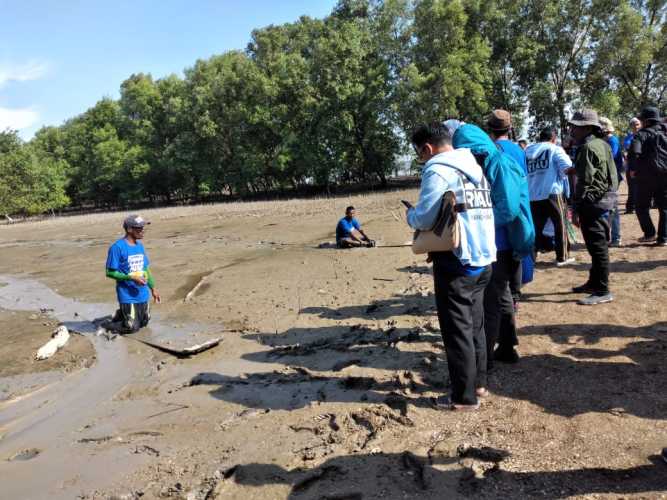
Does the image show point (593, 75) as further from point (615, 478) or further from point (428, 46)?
point (615, 478)

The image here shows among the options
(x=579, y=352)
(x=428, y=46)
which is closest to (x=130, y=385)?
(x=579, y=352)

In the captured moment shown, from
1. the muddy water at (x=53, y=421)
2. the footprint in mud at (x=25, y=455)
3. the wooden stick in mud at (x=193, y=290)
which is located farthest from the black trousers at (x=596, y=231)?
the wooden stick in mud at (x=193, y=290)

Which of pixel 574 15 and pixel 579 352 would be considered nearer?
pixel 579 352

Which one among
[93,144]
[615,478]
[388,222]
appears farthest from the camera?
[93,144]

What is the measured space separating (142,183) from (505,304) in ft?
178

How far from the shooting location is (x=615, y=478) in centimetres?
280

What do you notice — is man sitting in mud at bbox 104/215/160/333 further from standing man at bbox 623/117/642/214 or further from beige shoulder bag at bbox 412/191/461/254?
standing man at bbox 623/117/642/214

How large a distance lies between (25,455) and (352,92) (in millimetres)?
35463

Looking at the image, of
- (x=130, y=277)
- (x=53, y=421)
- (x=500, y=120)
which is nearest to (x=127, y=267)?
(x=130, y=277)

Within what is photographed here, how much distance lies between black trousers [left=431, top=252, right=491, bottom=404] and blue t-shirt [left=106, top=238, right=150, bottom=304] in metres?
5.19

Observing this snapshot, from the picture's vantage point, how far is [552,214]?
6.70 m

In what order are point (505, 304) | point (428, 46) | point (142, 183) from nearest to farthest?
point (505, 304), point (428, 46), point (142, 183)

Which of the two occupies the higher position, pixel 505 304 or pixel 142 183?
pixel 142 183

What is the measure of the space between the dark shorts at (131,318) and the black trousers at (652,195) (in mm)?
7904
